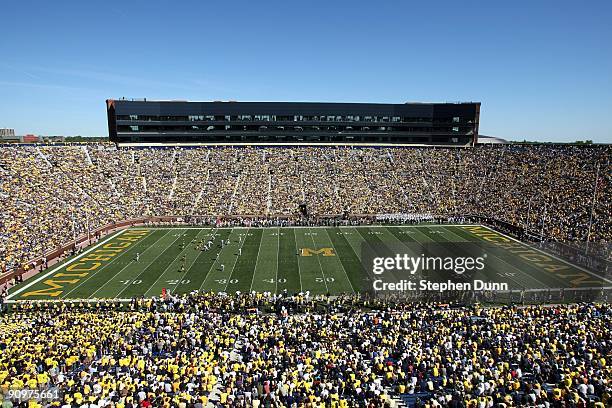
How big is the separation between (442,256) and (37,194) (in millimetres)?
40180

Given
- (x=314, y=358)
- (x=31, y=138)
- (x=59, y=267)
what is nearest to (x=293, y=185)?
(x=59, y=267)

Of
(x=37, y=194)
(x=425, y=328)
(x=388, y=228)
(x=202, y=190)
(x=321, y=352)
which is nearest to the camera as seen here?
(x=321, y=352)

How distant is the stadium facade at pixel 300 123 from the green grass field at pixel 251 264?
27139mm

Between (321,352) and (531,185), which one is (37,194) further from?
(531,185)

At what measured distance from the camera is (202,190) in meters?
54.6

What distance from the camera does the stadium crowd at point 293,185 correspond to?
3944 centimetres

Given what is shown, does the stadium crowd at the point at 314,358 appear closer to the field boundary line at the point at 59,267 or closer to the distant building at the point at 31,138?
the field boundary line at the point at 59,267

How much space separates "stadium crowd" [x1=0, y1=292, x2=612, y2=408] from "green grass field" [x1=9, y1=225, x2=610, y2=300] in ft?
21.6

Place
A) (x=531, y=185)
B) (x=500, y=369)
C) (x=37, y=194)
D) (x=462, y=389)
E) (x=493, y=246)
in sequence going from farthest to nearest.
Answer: (x=531, y=185) → (x=37, y=194) → (x=493, y=246) → (x=500, y=369) → (x=462, y=389)

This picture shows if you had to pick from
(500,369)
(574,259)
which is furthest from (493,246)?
(500,369)

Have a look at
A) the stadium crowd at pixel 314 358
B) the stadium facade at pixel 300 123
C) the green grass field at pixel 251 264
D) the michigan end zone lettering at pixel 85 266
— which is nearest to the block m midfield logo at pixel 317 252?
the green grass field at pixel 251 264

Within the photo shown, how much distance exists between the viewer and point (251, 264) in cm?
3288

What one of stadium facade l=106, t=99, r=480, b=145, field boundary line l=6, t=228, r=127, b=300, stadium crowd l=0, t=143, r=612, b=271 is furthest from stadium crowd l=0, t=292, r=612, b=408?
stadium facade l=106, t=99, r=480, b=145

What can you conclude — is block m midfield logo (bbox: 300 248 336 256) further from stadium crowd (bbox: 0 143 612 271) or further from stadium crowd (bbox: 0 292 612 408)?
stadium crowd (bbox: 0 292 612 408)
